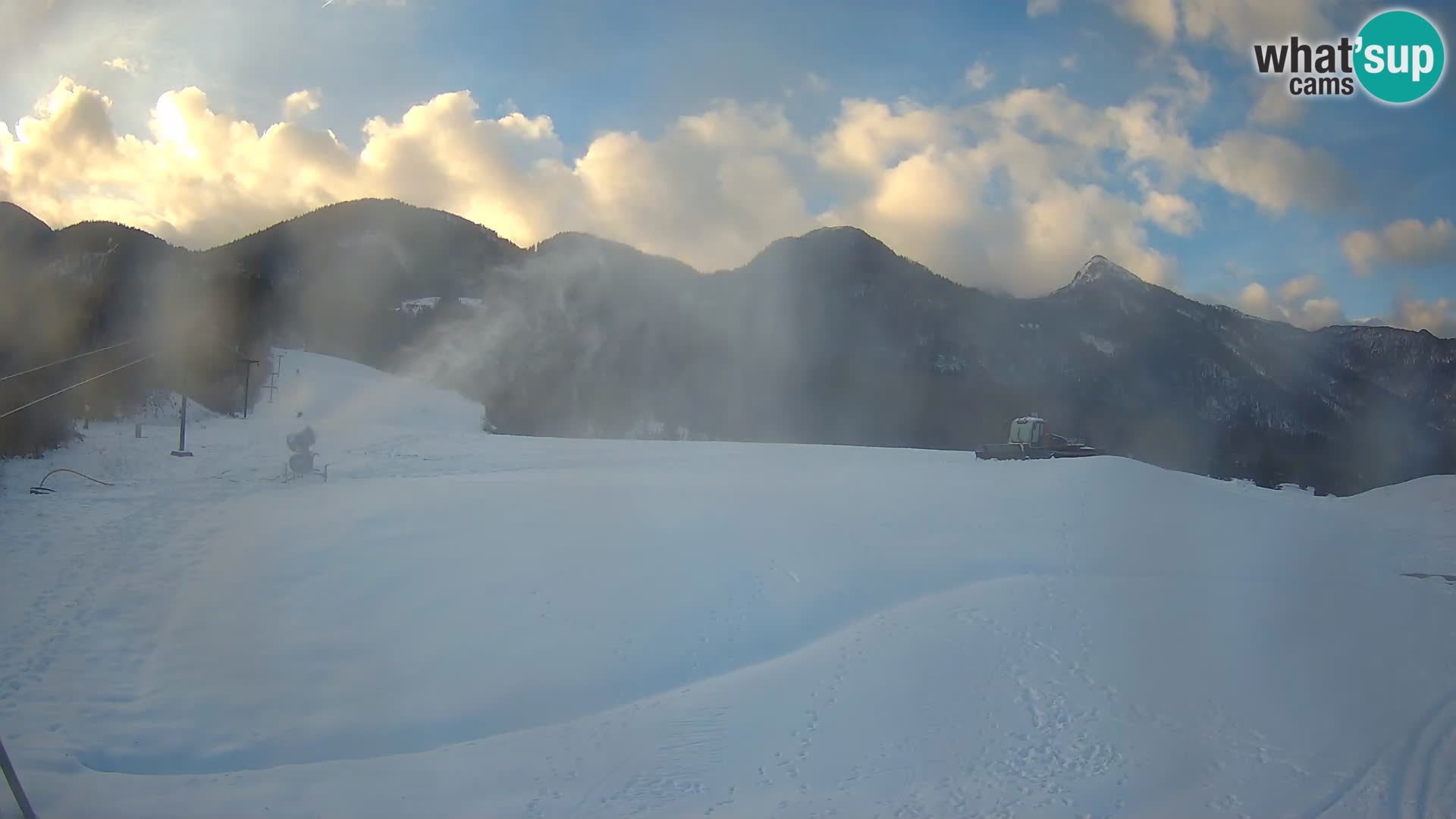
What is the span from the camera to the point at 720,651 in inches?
379

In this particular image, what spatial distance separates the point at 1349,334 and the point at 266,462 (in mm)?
60380

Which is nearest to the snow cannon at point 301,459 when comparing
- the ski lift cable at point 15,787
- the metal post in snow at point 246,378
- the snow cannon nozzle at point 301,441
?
the snow cannon nozzle at point 301,441

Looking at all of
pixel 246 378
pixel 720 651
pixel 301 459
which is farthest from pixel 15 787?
pixel 246 378

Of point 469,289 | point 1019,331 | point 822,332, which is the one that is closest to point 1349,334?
point 1019,331

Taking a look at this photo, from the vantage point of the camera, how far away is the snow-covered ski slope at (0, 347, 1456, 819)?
6277 mm

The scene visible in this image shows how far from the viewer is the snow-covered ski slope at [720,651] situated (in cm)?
628

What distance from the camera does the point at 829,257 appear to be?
7719 cm

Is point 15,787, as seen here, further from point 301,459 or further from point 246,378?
point 246,378

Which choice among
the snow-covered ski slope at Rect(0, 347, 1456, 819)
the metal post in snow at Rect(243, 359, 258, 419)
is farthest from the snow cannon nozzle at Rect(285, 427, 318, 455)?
the metal post in snow at Rect(243, 359, 258, 419)

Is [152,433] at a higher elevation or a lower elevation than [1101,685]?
higher

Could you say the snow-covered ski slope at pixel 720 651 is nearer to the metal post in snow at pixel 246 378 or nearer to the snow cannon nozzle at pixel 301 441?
the snow cannon nozzle at pixel 301 441

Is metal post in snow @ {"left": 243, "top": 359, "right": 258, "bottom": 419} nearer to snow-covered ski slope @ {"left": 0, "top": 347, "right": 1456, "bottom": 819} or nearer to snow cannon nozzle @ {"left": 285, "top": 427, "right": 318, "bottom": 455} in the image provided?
snow cannon nozzle @ {"left": 285, "top": 427, "right": 318, "bottom": 455}

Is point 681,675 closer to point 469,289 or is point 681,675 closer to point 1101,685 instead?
point 1101,685

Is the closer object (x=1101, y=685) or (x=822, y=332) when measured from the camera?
(x=1101, y=685)
